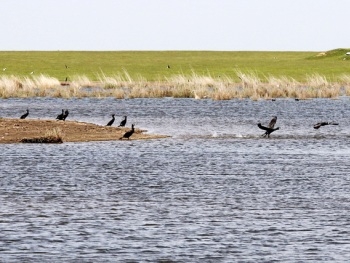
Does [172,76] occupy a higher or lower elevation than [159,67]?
lower

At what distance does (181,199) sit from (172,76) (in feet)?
271

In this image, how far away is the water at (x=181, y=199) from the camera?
17078mm

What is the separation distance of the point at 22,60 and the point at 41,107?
224 ft

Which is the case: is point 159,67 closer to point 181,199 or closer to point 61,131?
point 61,131

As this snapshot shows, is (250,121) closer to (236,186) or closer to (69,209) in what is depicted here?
(236,186)

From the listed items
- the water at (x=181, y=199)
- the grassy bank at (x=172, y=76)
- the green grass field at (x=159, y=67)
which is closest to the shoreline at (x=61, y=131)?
the water at (x=181, y=199)

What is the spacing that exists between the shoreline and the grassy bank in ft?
97.5

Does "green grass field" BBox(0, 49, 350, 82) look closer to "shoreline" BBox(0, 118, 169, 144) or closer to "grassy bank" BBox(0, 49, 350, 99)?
"grassy bank" BBox(0, 49, 350, 99)

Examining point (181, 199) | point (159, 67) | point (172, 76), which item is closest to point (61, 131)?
point (181, 199)

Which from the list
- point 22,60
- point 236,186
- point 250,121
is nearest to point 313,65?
point 22,60

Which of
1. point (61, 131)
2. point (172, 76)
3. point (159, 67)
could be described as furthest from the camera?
point (159, 67)

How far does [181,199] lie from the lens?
75.8ft

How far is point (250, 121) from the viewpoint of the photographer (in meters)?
53.4

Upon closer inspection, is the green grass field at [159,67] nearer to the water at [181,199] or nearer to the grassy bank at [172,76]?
the grassy bank at [172,76]
